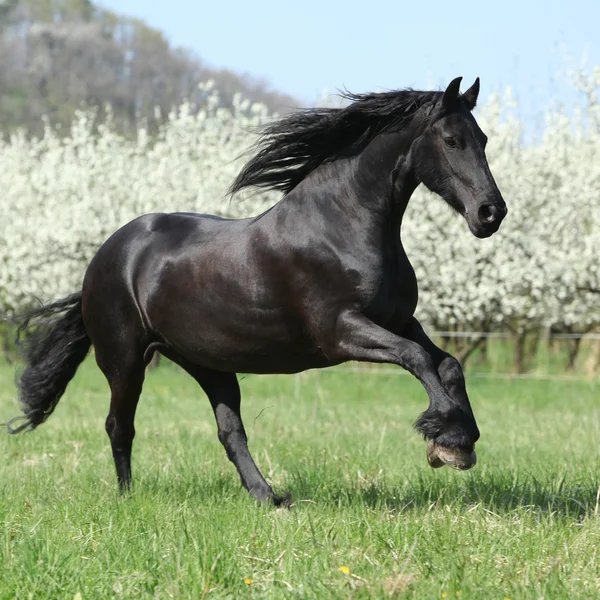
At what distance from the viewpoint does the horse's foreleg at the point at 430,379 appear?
4.26m

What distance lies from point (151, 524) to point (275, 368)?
3.77 feet

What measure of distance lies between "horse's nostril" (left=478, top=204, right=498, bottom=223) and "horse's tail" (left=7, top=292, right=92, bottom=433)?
3172 millimetres

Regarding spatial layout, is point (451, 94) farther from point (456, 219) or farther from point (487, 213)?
point (456, 219)

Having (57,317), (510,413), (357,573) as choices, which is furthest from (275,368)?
(510,413)

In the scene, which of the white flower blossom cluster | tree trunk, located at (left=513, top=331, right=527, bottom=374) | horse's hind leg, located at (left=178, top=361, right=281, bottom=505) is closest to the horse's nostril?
horse's hind leg, located at (left=178, top=361, right=281, bottom=505)

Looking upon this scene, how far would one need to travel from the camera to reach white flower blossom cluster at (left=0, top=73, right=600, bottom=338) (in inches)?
690

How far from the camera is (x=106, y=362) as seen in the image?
6020mm

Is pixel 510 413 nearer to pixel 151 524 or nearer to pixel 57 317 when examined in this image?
pixel 57 317

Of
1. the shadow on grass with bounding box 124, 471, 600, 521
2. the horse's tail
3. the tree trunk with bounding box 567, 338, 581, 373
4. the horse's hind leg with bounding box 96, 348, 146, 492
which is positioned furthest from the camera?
the tree trunk with bounding box 567, 338, 581, 373

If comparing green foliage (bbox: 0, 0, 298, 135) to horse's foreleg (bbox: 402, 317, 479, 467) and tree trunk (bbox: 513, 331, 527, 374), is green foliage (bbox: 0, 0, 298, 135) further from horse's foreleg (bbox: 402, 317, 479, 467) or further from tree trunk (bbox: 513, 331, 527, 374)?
horse's foreleg (bbox: 402, 317, 479, 467)

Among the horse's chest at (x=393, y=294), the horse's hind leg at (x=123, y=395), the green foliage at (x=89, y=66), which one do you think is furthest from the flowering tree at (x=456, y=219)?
the green foliage at (x=89, y=66)

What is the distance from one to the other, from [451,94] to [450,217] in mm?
14072

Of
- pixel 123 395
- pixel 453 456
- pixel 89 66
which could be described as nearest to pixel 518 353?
pixel 123 395

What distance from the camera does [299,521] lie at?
4340mm
